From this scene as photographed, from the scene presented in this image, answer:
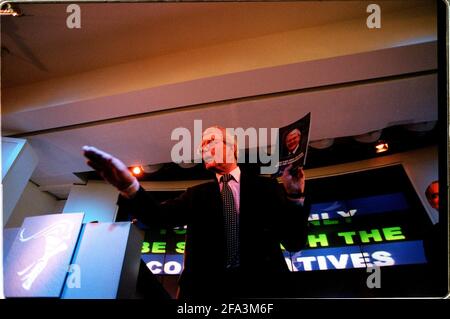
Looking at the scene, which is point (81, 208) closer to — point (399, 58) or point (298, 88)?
point (298, 88)

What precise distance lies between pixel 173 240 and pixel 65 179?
1.24 meters

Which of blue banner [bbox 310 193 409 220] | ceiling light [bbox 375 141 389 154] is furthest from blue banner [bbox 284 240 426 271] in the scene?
ceiling light [bbox 375 141 389 154]

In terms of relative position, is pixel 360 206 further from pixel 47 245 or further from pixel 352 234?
pixel 47 245

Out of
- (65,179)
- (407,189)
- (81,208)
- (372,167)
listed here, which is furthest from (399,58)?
(65,179)

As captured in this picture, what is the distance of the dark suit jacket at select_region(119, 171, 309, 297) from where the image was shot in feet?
2.98

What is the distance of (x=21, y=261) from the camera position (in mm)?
1118

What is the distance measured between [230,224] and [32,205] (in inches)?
64.2

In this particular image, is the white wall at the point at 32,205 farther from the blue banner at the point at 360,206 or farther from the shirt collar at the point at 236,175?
the blue banner at the point at 360,206

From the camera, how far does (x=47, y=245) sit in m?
1.16

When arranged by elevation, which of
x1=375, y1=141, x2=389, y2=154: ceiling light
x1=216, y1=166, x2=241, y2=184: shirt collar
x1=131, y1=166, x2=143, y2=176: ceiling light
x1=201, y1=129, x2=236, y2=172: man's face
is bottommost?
x1=216, y1=166, x2=241, y2=184: shirt collar

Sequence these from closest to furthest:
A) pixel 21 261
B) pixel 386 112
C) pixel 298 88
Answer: pixel 21 261 < pixel 298 88 < pixel 386 112

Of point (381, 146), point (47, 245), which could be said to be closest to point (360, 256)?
point (381, 146)

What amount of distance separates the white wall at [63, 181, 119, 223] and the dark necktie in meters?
1.28

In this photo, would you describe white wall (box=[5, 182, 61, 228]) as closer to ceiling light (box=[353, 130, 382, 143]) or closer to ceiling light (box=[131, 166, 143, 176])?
ceiling light (box=[131, 166, 143, 176])
